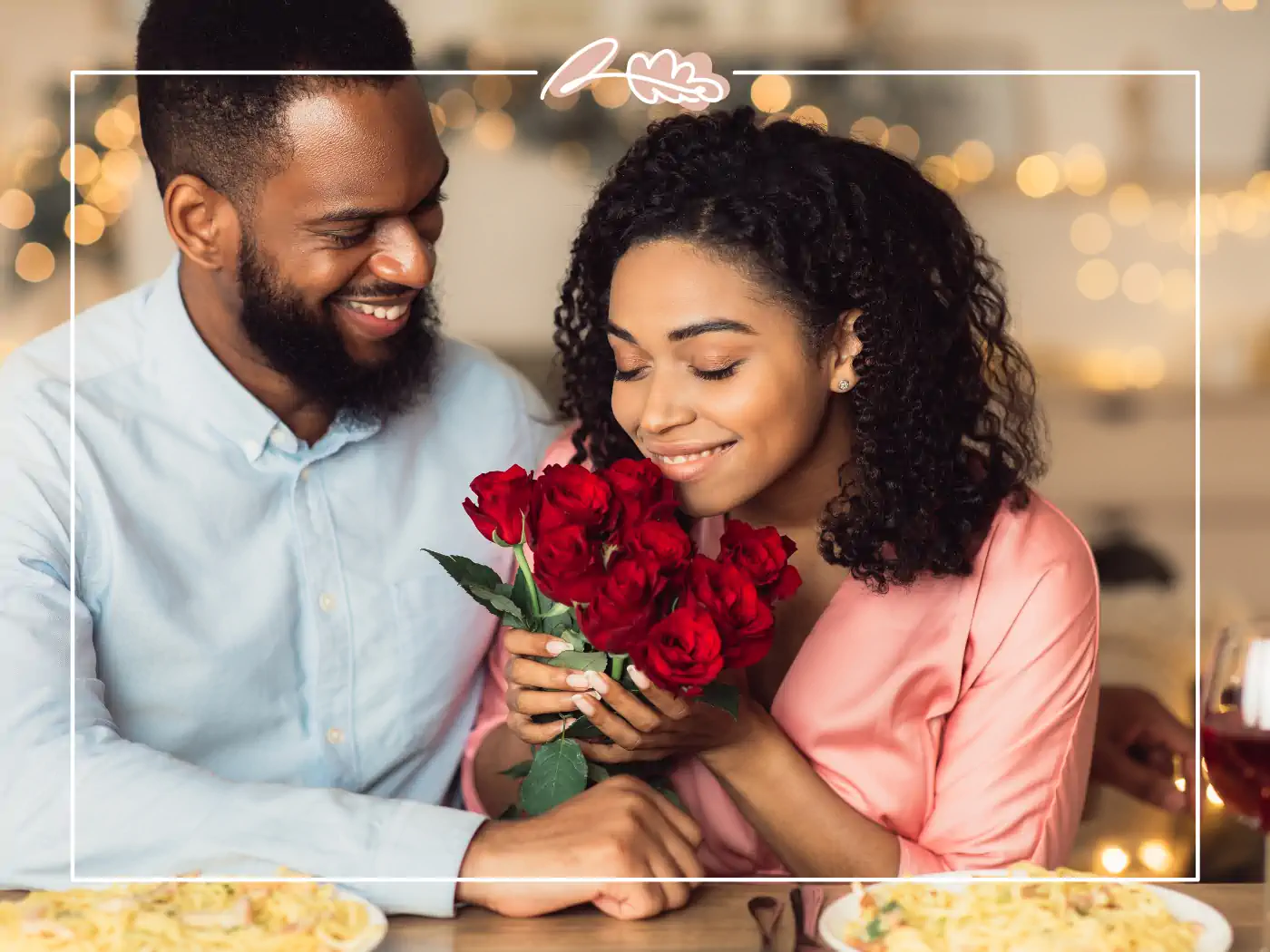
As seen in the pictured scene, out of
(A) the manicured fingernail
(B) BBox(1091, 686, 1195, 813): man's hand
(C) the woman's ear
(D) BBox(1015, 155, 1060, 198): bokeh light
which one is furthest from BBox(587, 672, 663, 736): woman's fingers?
(D) BBox(1015, 155, 1060, 198): bokeh light

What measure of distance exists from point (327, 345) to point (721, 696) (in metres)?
0.50

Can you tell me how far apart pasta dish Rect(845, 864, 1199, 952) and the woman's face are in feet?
1.24

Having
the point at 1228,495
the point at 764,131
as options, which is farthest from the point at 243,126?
the point at 1228,495

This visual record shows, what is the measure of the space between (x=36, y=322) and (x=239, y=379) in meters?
0.20

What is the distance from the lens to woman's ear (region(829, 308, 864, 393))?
120 centimetres

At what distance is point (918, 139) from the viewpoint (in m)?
1.23

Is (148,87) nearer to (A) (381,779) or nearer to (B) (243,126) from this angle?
(B) (243,126)

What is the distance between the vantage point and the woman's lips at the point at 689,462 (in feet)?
3.85

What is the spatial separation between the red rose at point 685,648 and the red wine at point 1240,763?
0.36 meters

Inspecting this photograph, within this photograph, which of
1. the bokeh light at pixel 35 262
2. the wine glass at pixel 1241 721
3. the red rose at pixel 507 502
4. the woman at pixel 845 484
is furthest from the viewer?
the bokeh light at pixel 35 262

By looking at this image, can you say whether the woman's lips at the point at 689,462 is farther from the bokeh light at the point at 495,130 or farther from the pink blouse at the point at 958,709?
the bokeh light at the point at 495,130

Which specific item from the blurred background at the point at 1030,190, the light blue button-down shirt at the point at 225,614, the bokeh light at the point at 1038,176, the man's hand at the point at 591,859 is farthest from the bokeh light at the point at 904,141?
the man's hand at the point at 591,859

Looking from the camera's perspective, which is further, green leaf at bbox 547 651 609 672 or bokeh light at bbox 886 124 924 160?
bokeh light at bbox 886 124 924 160

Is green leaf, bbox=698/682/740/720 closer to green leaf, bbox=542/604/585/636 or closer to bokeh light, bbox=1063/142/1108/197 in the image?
green leaf, bbox=542/604/585/636
